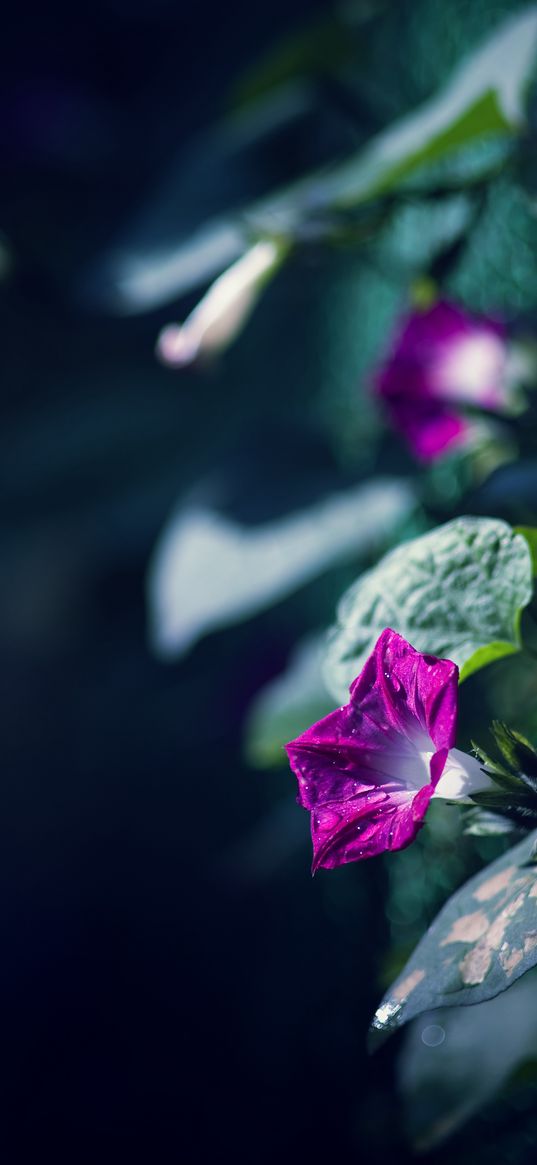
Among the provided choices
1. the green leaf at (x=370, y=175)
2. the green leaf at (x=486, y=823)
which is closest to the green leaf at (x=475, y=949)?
the green leaf at (x=486, y=823)

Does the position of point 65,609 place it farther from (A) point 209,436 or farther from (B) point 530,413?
A: (B) point 530,413

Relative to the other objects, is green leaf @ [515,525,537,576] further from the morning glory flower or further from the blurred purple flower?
the blurred purple flower

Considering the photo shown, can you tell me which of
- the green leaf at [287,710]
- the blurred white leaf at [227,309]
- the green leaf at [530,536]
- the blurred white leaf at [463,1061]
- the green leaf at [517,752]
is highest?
the blurred white leaf at [227,309]

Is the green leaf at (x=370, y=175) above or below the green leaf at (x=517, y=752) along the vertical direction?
above

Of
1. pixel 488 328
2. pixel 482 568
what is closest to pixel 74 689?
pixel 488 328

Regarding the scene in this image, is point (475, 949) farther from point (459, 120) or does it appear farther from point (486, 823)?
point (459, 120)

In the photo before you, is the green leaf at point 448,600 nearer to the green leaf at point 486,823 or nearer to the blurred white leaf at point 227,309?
the green leaf at point 486,823

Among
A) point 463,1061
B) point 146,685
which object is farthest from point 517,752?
point 146,685

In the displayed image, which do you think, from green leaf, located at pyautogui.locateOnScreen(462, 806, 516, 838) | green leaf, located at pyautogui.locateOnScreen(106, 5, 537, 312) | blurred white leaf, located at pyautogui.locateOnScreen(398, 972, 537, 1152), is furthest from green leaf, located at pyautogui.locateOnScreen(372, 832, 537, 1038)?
green leaf, located at pyautogui.locateOnScreen(106, 5, 537, 312)
